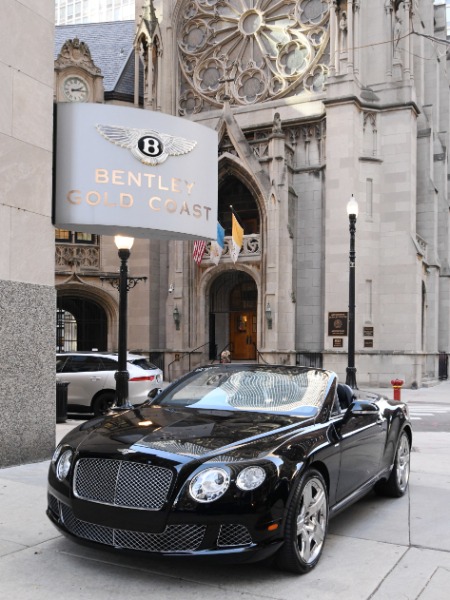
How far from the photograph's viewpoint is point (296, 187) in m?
28.1

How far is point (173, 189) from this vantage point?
9922mm

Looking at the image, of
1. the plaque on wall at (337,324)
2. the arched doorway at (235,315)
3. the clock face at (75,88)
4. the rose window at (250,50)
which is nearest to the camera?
the plaque on wall at (337,324)

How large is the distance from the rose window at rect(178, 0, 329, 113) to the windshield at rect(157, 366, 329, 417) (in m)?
24.0

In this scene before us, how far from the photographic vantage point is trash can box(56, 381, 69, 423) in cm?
1331

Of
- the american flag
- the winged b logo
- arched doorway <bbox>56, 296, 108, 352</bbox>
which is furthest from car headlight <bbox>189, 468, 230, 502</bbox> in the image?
arched doorway <bbox>56, 296, 108, 352</bbox>

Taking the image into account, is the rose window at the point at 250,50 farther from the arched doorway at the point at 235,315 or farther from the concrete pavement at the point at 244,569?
the concrete pavement at the point at 244,569

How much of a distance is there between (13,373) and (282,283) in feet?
63.5

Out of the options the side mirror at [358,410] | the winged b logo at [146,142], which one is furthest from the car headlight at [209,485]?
the winged b logo at [146,142]

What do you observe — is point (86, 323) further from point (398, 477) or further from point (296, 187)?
point (398, 477)

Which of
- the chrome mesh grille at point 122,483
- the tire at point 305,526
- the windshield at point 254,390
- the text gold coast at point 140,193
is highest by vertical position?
the text gold coast at point 140,193

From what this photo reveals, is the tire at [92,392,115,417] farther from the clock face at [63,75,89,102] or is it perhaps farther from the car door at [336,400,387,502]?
the clock face at [63,75,89,102]

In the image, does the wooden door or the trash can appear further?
the wooden door

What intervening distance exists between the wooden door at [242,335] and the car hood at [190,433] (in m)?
25.0

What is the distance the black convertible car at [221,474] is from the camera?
4297 millimetres
